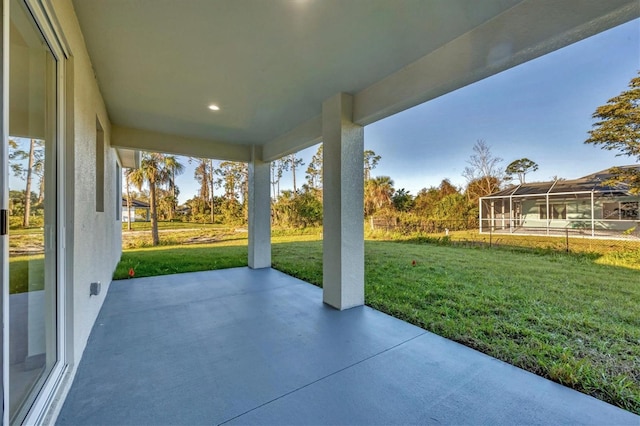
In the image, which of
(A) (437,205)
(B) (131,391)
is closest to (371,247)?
(A) (437,205)

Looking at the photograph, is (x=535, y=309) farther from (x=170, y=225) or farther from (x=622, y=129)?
(x=170, y=225)

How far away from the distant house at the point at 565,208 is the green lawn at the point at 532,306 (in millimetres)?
442

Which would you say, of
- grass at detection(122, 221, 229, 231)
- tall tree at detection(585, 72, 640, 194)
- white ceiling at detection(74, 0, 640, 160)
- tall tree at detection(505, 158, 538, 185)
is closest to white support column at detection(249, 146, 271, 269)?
white ceiling at detection(74, 0, 640, 160)

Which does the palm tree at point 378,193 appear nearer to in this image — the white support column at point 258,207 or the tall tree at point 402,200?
the tall tree at point 402,200

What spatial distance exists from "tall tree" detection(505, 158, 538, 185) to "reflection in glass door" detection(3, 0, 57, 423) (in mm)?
5311

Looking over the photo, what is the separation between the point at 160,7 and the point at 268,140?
347 cm

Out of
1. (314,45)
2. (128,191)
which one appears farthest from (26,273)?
(128,191)

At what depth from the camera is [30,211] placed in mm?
1470

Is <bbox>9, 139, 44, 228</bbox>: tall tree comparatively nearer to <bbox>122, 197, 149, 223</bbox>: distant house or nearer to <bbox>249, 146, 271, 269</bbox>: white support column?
<bbox>249, 146, 271, 269</bbox>: white support column

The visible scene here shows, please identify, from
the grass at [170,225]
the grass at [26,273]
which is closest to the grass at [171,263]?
the grass at [170,225]

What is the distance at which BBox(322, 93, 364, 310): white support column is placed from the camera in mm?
3361

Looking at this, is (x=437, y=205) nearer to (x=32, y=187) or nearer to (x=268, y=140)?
(x=268, y=140)

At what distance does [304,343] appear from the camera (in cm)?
250

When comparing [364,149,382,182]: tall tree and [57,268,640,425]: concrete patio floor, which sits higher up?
[364,149,382,182]: tall tree
